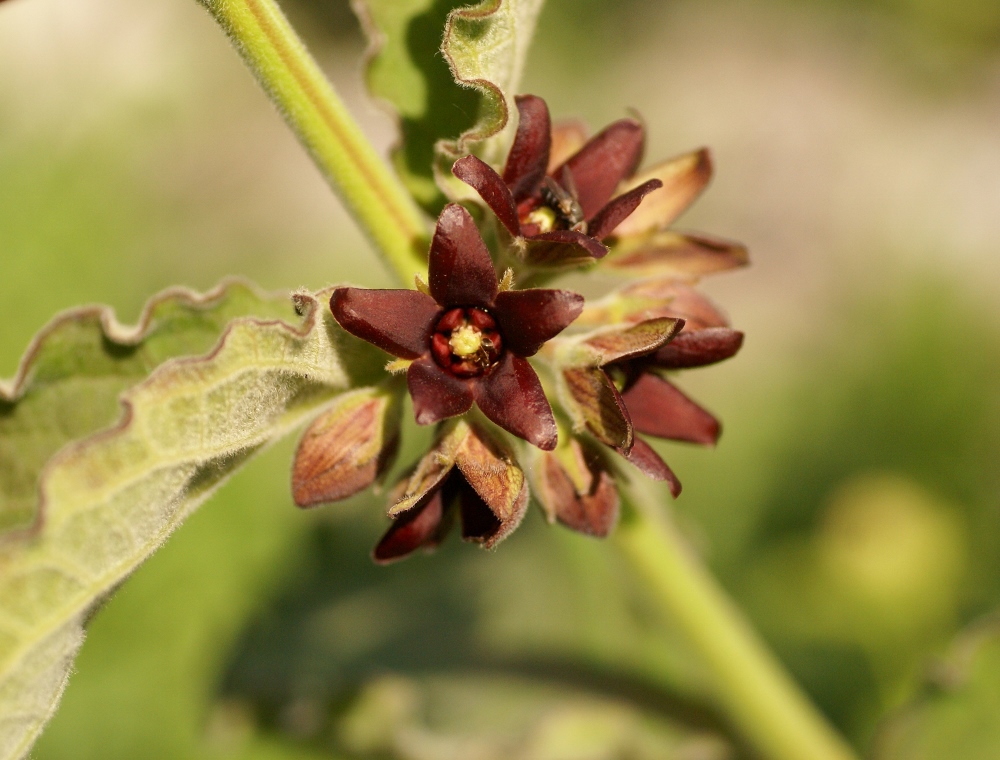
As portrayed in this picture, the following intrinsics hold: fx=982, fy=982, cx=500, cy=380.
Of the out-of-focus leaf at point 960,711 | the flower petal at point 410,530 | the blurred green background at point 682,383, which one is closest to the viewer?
the flower petal at point 410,530

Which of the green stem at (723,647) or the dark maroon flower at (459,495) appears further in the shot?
the green stem at (723,647)

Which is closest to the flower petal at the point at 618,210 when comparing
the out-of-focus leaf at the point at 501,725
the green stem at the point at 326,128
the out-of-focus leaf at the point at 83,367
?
the green stem at the point at 326,128

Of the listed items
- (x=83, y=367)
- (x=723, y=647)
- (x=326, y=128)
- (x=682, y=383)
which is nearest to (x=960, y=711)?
(x=723, y=647)

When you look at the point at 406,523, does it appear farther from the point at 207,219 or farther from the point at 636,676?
the point at 207,219

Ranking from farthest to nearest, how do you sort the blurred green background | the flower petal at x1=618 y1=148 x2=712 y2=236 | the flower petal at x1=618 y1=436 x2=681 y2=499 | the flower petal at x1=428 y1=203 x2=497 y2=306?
the blurred green background, the flower petal at x1=618 y1=148 x2=712 y2=236, the flower petal at x1=618 y1=436 x2=681 y2=499, the flower petal at x1=428 y1=203 x2=497 y2=306

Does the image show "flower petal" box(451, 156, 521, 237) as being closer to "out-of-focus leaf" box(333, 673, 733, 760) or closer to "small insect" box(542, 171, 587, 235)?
"small insect" box(542, 171, 587, 235)

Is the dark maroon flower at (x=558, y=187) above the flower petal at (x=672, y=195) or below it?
above

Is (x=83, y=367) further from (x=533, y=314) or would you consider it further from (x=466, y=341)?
(x=533, y=314)

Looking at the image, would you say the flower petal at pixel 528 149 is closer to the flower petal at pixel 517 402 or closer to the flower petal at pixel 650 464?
the flower petal at pixel 517 402

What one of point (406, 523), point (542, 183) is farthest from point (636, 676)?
point (542, 183)

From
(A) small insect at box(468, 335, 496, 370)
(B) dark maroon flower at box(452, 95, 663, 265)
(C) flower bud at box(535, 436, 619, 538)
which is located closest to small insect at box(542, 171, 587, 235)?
(B) dark maroon flower at box(452, 95, 663, 265)
